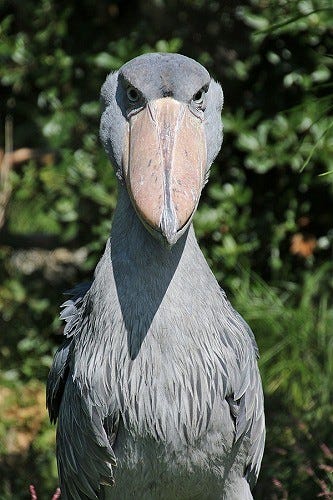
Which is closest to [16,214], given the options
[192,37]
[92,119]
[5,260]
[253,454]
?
[5,260]

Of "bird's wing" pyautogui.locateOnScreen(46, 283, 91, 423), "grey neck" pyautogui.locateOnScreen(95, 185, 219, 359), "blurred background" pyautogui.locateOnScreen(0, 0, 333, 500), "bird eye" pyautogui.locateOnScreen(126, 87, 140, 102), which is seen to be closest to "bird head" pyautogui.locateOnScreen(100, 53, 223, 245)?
"bird eye" pyautogui.locateOnScreen(126, 87, 140, 102)

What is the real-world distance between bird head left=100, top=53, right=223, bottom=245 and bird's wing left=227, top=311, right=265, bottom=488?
0.68m

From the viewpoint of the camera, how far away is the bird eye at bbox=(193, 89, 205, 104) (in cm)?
315

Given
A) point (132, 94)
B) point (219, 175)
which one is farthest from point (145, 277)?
point (219, 175)

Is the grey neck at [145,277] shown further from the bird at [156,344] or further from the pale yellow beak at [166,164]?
the pale yellow beak at [166,164]

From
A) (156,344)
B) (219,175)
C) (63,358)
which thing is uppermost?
(156,344)

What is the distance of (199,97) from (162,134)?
0.75ft

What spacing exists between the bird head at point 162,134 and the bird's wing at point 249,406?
678 mm

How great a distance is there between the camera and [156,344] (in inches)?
128

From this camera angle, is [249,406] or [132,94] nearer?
[132,94]

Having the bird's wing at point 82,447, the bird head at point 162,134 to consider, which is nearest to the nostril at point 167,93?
the bird head at point 162,134

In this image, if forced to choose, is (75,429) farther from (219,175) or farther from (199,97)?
(219,175)

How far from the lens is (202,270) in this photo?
11.0 feet

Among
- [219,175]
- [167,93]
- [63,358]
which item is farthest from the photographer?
[219,175]
